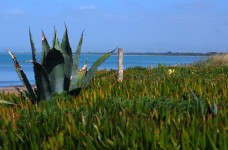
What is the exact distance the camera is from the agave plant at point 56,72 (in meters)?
9.38

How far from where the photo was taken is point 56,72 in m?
9.65

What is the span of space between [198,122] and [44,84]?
16.1ft

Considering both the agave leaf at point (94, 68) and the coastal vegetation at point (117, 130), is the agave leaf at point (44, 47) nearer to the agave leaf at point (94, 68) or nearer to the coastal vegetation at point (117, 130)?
the agave leaf at point (94, 68)

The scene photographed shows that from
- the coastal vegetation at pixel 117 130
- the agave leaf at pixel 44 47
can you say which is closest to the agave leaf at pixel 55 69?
the agave leaf at pixel 44 47

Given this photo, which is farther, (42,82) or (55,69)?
(55,69)

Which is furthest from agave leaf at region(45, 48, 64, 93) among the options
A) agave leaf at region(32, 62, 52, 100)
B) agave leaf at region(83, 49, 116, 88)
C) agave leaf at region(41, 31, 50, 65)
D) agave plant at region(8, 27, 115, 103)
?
agave leaf at region(83, 49, 116, 88)

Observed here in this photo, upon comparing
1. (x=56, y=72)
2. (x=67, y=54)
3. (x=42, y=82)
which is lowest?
(x=42, y=82)

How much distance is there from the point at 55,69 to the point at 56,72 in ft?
0.20

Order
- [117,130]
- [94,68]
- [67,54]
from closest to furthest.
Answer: [117,130]
[67,54]
[94,68]

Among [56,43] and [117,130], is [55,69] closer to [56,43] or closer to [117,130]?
[56,43]

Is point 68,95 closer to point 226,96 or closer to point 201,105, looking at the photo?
point 226,96

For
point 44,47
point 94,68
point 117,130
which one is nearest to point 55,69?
point 44,47

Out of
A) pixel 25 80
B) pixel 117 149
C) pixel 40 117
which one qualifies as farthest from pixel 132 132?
pixel 25 80

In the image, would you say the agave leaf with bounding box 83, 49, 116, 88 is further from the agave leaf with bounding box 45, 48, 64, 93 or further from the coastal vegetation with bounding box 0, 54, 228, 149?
the coastal vegetation with bounding box 0, 54, 228, 149
